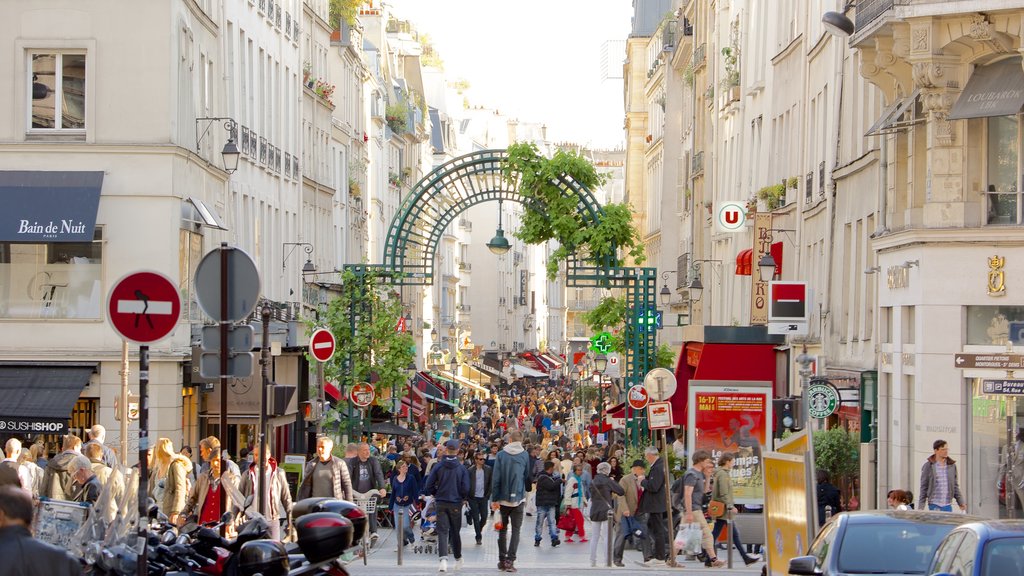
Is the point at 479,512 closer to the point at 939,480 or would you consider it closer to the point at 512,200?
the point at 939,480

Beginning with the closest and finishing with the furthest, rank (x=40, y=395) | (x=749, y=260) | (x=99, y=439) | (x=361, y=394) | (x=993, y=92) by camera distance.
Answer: (x=99, y=439) → (x=993, y=92) → (x=40, y=395) → (x=361, y=394) → (x=749, y=260)

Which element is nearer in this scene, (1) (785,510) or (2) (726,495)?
(1) (785,510)

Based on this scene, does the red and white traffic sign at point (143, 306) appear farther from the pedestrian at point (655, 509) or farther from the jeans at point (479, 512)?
the jeans at point (479, 512)

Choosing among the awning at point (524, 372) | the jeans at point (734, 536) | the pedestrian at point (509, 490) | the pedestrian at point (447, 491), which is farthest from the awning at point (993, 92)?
the awning at point (524, 372)

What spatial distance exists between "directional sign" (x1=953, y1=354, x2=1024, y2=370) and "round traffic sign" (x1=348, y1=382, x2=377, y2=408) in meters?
16.0

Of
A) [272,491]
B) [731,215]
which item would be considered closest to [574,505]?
[731,215]

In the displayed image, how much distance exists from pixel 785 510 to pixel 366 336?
2203cm

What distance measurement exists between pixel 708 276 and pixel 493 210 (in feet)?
257

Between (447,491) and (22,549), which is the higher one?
(22,549)

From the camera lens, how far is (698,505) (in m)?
23.7

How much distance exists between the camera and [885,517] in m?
12.6

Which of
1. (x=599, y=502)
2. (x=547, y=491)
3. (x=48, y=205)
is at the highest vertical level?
(x=48, y=205)

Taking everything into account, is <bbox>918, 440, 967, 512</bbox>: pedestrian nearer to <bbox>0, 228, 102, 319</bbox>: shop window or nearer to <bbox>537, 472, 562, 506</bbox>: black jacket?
<bbox>537, 472, 562, 506</bbox>: black jacket

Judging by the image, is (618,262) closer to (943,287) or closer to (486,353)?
(943,287)
